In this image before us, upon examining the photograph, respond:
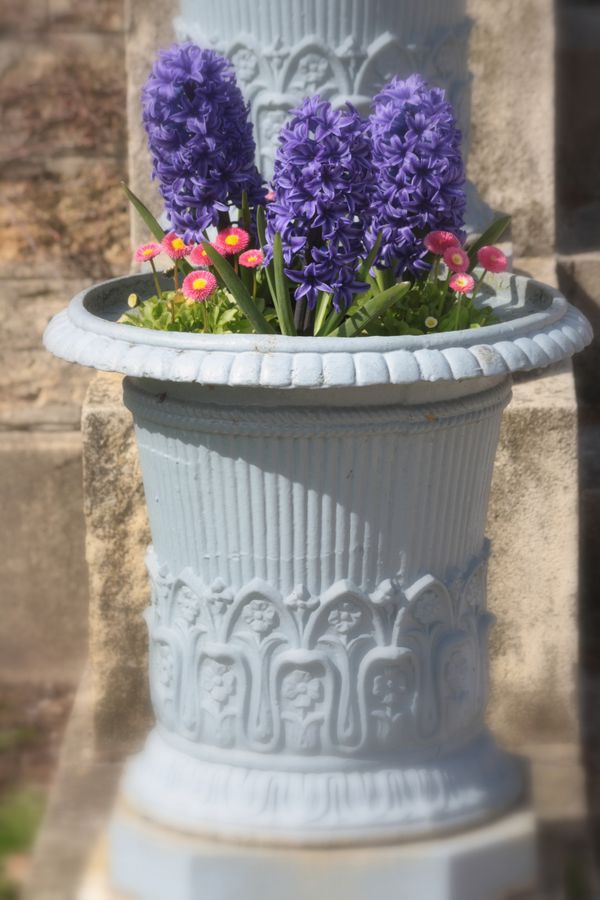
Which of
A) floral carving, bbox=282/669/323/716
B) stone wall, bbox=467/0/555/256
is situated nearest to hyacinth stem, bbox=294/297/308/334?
floral carving, bbox=282/669/323/716

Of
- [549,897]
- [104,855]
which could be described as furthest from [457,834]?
[104,855]

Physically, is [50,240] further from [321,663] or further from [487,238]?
[321,663]

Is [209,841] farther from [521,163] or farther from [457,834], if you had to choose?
[521,163]

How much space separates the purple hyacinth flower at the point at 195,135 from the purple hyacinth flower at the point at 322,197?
12cm

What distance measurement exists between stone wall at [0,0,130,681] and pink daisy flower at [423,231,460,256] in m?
1.86

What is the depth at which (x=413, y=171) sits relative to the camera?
214 centimetres

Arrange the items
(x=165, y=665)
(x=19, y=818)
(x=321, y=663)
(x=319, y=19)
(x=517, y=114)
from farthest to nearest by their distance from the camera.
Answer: (x=517, y=114)
(x=19, y=818)
(x=319, y=19)
(x=165, y=665)
(x=321, y=663)

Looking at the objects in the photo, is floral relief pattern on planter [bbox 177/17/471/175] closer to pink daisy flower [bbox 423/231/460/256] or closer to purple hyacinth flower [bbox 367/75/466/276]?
purple hyacinth flower [bbox 367/75/466/276]

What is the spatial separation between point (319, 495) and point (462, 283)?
39cm

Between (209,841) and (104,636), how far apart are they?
2.90 feet

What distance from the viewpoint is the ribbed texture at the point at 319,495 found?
7.19ft

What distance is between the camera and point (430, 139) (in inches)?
84.7

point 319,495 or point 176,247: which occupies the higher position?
point 176,247

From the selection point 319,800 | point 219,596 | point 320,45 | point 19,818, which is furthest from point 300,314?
point 19,818
